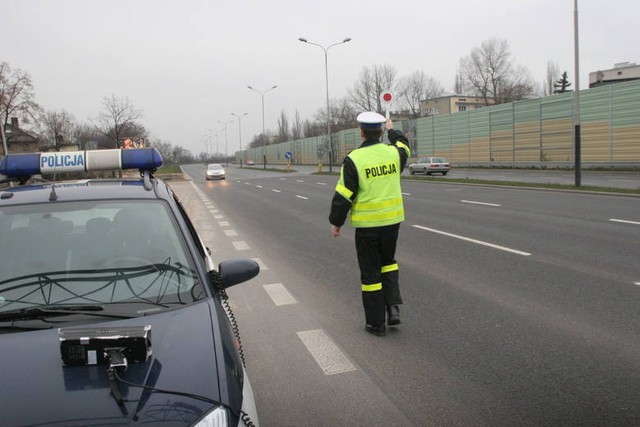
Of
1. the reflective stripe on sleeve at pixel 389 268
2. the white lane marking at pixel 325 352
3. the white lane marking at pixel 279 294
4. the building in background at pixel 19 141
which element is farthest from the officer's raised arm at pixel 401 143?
the building in background at pixel 19 141

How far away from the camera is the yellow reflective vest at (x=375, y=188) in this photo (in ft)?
15.2

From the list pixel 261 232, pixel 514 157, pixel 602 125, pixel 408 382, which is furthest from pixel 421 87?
pixel 408 382

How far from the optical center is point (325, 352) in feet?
14.3

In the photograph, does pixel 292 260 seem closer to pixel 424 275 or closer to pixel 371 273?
pixel 424 275

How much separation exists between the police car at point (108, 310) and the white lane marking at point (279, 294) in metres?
2.68

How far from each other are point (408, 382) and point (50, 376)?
2450 mm

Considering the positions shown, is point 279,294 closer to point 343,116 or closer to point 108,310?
point 108,310

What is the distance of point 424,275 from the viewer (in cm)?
692

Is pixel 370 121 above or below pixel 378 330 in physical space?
above

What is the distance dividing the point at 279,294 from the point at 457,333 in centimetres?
233

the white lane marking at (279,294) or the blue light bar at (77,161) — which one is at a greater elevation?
the blue light bar at (77,161)

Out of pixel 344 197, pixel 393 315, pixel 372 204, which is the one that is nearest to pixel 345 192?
pixel 344 197

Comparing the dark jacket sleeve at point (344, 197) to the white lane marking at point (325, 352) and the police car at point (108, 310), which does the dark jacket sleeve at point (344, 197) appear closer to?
the white lane marking at point (325, 352)

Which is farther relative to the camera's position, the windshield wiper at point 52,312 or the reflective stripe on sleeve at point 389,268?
the reflective stripe on sleeve at point 389,268
